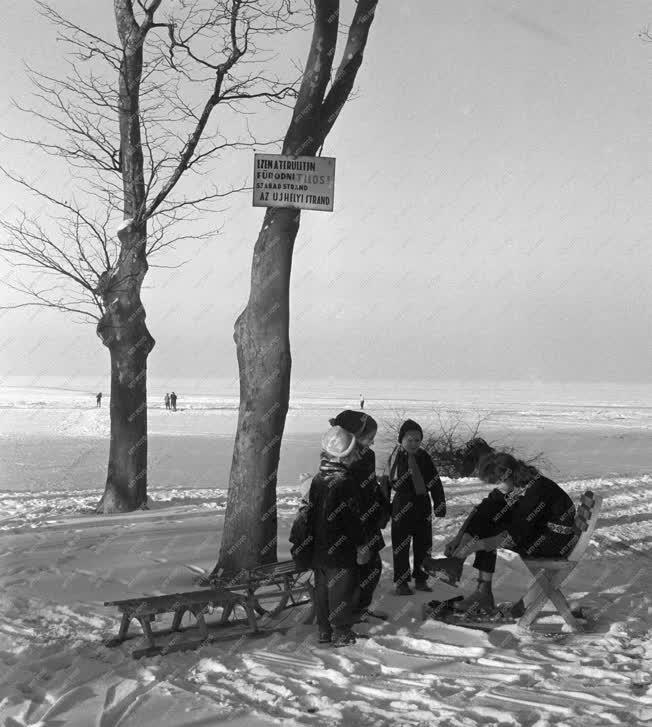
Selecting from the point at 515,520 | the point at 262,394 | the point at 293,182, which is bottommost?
the point at 515,520

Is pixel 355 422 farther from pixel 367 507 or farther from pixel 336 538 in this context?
pixel 336 538

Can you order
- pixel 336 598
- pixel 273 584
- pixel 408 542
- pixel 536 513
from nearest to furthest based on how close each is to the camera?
pixel 336 598 → pixel 536 513 → pixel 273 584 → pixel 408 542

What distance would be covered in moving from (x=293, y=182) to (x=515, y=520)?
12.1ft

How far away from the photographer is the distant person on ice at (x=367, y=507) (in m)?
5.93

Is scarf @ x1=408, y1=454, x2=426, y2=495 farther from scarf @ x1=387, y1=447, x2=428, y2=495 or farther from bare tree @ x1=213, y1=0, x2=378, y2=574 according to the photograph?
bare tree @ x1=213, y1=0, x2=378, y2=574

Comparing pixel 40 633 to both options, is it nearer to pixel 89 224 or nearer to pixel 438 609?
pixel 438 609

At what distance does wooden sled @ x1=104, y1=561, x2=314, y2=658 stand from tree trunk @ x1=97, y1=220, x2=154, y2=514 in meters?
7.09

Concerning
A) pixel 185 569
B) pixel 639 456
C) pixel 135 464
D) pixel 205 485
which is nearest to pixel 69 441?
pixel 205 485

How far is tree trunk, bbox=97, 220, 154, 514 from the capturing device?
1295 cm

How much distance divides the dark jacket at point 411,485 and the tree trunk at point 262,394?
115 cm

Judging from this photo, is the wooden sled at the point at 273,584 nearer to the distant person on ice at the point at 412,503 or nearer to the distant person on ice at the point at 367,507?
the distant person on ice at the point at 367,507

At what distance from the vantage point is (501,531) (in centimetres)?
612

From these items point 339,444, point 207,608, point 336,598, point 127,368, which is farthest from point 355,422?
point 127,368

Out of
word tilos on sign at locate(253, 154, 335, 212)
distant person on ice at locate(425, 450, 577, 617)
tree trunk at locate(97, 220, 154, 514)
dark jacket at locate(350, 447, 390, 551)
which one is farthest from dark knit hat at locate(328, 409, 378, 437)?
tree trunk at locate(97, 220, 154, 514)
